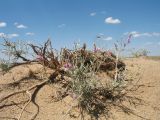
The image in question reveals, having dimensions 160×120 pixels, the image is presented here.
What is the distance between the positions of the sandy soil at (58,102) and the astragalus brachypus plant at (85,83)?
10 cm

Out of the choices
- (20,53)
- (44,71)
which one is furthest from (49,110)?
(20,53)

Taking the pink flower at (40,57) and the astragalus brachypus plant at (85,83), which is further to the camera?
the pink flower at (40,57)

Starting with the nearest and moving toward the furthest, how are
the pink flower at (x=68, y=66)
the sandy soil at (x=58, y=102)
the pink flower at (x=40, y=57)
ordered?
the sandy soil at (x=58, y=102)
the pink flower at (x=68, y=66)
the pink flower at (x=40, y=57)

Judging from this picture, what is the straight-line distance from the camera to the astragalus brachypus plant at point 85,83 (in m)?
5.29

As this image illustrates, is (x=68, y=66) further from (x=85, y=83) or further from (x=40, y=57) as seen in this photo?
(x=40, y=57)

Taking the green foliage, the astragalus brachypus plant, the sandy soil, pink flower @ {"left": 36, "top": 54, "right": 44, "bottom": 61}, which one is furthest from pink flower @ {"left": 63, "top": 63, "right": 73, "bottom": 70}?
the green foliage

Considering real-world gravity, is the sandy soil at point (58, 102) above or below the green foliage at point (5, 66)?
below

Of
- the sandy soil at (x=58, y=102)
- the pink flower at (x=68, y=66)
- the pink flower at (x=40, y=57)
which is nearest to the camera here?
the sandy soil at (x=58, y=102)

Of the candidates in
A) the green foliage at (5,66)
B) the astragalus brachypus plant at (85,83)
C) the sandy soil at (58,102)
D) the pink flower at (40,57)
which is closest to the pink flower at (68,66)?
the astragalus brachypus plant at (85,83)

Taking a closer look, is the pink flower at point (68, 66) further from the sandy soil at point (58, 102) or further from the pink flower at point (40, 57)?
the pink flower at point (40, 57)

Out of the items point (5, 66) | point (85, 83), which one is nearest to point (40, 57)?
point (5, 66)

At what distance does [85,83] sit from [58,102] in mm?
658

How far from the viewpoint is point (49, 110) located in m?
5.42

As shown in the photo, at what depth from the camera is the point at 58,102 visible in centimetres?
562
